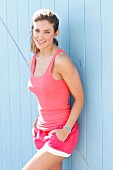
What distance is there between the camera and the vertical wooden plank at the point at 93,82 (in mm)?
2699

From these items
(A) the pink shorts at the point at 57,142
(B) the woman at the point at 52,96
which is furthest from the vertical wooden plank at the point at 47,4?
(A) the pink shorts at the point at 57,142

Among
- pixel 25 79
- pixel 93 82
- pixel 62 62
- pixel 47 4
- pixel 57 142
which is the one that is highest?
pixel 47 4

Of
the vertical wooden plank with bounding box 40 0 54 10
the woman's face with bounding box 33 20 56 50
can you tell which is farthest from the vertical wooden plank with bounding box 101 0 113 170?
the vertical wooden plank with bounding box 40 0 54 10

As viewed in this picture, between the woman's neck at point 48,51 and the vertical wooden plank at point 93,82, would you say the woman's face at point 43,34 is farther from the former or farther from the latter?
the vertical wooden plank at point 93,82

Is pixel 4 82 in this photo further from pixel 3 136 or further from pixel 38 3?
pixel 38 3

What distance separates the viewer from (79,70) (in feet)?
9.53

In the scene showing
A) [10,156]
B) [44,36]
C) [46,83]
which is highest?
[44,36]

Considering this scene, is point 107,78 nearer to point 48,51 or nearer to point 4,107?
point 48,51

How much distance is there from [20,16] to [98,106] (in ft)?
3.89

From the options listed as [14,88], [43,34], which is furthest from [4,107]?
[43,34]

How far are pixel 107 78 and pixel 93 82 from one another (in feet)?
0.50

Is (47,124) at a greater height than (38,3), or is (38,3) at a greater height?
(38,3)

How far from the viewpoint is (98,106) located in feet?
8.97

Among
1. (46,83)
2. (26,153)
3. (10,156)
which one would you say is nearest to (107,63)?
(46,83)
